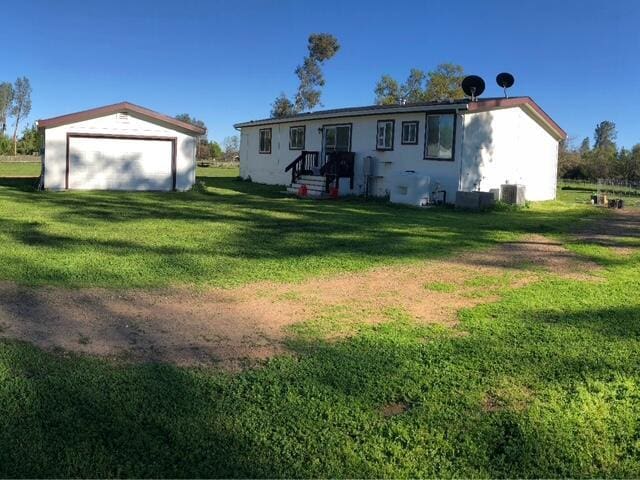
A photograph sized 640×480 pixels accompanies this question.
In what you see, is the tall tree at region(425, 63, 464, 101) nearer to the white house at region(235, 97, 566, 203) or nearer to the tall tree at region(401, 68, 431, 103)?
the tall tree at region(401, 68, 431, 103)

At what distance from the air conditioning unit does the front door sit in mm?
5649

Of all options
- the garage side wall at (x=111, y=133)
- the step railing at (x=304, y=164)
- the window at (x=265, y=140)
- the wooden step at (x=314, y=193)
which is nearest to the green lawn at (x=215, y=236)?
the garage side wall at (x=111, y=133)

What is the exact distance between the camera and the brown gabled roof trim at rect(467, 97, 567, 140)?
57.8 ft

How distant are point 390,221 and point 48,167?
11.8 meters

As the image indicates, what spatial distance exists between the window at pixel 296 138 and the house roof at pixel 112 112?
5078mm

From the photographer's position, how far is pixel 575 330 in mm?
5238

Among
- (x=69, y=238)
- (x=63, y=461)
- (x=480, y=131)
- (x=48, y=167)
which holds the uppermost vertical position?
(x=480, y=131)

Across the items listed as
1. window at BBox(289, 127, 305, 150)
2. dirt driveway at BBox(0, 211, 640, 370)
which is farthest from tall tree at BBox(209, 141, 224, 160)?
dirt driveway at BBox(0, 211, 640, 370)

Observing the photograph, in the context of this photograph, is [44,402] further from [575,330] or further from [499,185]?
[499,185]

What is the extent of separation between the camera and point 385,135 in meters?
20.1

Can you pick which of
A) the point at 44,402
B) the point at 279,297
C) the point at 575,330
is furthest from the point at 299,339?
the point at 575,330

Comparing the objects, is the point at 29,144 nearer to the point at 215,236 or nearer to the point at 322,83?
the point at 322,83

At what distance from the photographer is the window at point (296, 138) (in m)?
24.3

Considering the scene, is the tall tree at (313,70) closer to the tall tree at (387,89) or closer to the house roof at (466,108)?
the tall tree at (387,89)
